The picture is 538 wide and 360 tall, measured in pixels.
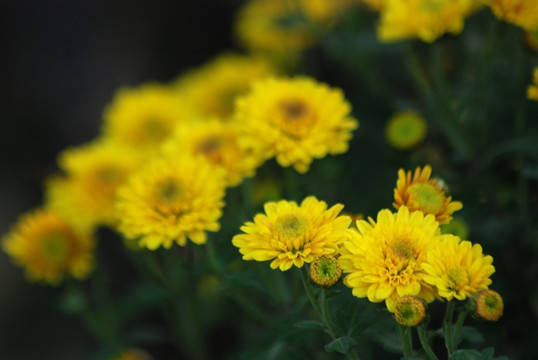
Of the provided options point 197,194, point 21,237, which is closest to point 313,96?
point 197,194

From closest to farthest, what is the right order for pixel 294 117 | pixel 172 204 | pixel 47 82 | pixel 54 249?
pixel 172 204 < pixel 294 117 < pixel 54 249 < pixel 47 82

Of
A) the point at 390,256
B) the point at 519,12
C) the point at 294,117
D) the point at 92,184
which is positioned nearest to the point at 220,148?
the point at 294,117

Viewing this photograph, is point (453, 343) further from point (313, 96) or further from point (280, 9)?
point (280, 9)

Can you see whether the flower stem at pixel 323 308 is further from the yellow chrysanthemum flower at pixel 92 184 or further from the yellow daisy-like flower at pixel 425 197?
the yellow chrysanthemum flower at pixel 92 184

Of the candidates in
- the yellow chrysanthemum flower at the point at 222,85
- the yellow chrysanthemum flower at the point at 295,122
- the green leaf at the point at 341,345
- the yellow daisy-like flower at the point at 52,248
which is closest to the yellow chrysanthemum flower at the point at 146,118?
the yellow chrysanthemum flower at the point at 222,85

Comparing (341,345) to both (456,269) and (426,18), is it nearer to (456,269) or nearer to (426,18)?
(456,269)

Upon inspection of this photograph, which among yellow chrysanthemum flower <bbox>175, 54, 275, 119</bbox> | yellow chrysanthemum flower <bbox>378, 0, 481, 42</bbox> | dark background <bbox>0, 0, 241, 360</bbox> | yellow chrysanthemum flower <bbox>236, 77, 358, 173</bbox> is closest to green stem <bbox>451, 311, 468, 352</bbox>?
yellow chrysanthemum flower <bbox>236, 77, 358, 173</bbox>
